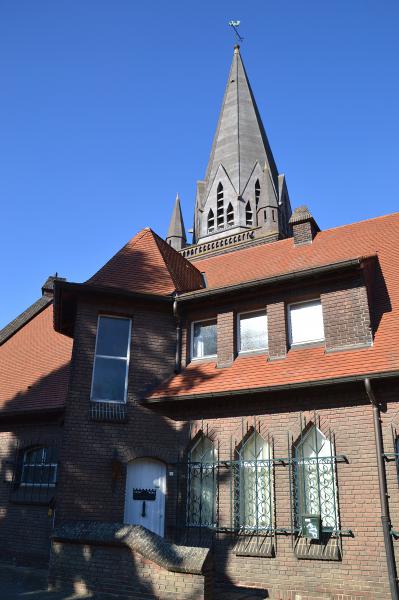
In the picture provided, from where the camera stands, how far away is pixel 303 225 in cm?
1577

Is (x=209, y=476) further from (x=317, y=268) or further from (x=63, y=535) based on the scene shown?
(x=317, y=268)

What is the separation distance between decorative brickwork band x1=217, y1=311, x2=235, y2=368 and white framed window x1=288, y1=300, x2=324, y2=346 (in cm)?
139

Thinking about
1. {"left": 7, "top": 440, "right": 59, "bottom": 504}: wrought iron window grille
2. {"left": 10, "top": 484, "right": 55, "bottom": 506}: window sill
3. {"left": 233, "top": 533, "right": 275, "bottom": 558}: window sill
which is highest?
{"left": 7, "top": 440, "right": 59, "bottom": 504}: wrought iron window grille

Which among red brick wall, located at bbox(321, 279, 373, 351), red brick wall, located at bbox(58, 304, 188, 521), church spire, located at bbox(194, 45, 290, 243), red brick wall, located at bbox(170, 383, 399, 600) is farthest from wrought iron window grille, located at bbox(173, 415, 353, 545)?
church spire, located at bbox(194, 45, 290, 243)

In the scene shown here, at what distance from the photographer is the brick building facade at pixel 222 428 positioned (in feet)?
31.3

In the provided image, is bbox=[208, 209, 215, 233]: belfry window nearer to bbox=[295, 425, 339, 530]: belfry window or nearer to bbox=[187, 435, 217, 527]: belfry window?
bbox=[187, 435, 217, 527]: belfry window

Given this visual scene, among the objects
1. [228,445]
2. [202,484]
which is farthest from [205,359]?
[202,484]

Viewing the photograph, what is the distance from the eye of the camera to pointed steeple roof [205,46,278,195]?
4781 centimetres

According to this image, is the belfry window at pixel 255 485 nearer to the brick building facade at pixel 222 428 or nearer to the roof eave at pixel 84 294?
the brick building facade at pixel 222 428

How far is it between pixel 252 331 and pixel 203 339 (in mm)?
1346

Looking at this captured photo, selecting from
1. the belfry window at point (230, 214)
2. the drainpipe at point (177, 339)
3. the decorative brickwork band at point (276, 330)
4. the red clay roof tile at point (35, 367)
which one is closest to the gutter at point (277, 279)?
the drainpipe at point (177, 339)

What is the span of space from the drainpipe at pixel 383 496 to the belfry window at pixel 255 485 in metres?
2.19

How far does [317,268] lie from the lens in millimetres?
11625

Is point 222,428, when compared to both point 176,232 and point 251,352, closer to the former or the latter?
point 251,352
